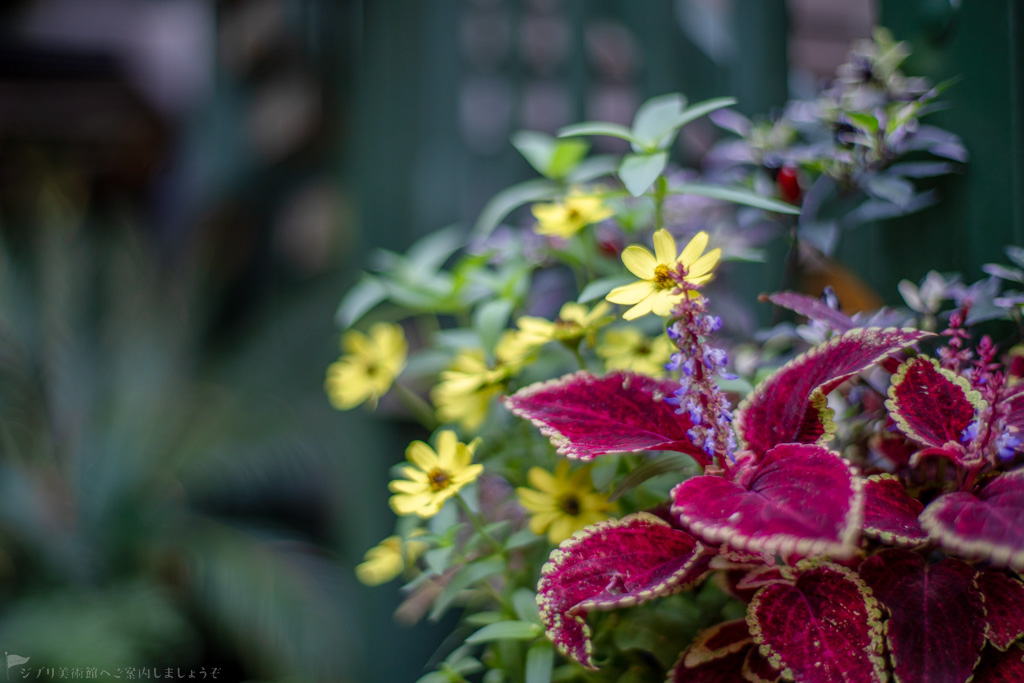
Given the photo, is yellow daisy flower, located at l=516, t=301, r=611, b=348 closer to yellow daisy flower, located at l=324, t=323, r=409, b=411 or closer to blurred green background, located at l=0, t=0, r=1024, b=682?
yellow daisy flower, located at l=324, t=323, r=409, b=411

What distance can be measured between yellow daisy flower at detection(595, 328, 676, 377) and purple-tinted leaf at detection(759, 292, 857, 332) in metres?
0.11

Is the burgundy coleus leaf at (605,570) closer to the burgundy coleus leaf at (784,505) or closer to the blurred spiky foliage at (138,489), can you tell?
the burgundy coleus leaf at (784,505)

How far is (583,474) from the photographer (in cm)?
58

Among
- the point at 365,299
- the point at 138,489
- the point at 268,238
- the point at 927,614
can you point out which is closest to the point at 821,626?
the point at 927,614

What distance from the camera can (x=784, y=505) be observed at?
38 cm

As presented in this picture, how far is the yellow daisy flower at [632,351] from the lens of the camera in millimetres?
640

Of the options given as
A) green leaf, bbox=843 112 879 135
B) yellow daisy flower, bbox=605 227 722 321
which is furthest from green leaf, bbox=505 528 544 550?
green leaf, bbox=843 112 879 135

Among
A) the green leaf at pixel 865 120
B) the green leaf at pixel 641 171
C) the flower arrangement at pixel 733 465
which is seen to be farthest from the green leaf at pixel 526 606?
the green leaf at pixel 865 120

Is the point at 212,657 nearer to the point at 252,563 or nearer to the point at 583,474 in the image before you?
the point at 252,563

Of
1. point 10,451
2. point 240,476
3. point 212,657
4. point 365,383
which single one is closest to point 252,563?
point 240,476

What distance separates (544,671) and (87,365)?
257 centimetres

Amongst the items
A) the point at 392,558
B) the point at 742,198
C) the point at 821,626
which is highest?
the point at 742,198

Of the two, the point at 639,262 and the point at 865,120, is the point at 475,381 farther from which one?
the point at 865,120

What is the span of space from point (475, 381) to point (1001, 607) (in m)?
0.39
